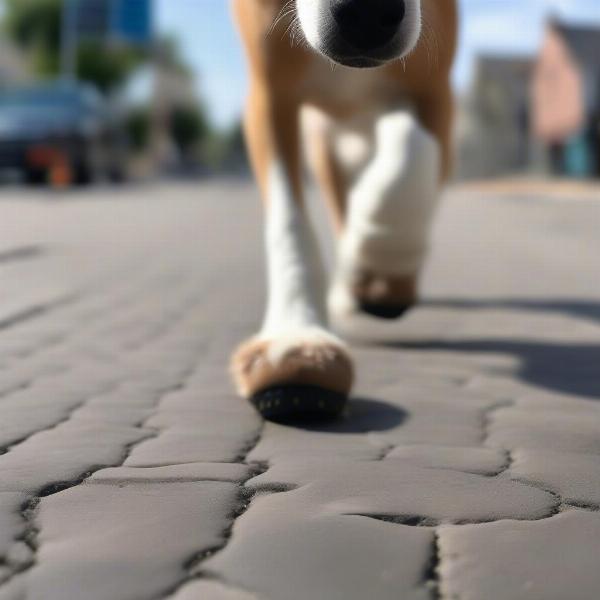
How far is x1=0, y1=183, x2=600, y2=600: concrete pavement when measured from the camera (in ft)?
5.88

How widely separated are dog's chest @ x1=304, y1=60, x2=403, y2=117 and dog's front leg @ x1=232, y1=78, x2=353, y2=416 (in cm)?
9

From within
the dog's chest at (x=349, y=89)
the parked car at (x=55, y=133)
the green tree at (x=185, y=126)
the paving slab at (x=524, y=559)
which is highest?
the dog's chest at (x=349, y=89)

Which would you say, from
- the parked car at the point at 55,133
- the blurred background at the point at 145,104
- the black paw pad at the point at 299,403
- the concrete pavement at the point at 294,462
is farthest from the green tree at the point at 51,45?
the black paw pad at the point at 299,403

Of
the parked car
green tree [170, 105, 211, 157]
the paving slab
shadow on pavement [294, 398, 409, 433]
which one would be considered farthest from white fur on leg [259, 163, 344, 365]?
green tree [170, 105, 211, 157]

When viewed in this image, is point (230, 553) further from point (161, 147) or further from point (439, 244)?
point (161, 147)

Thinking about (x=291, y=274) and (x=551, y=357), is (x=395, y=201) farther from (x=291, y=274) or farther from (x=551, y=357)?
(x=551, y=357)

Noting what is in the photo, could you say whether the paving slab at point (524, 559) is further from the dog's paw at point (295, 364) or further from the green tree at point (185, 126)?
the green tree at point (185, 126)

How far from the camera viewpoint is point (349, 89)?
12.0ft

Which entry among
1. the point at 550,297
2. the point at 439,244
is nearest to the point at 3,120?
the point at 439,244

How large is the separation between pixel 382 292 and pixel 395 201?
15.7 inches

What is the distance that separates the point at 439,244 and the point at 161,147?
2705 inches

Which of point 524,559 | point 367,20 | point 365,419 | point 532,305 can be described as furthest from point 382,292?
point 524,559

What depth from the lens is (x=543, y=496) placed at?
2.21 m

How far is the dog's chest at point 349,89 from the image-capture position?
3.54 m
